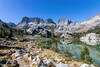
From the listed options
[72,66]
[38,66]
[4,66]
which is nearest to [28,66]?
[38,66]

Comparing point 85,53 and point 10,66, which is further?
point 85,53

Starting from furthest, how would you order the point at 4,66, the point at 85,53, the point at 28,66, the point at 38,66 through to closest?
the point at 85,53, the point at 28,66, the point at 38,66, the point at 4,66

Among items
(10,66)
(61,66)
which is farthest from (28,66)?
(61,66)

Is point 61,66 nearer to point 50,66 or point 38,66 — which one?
point 50,66

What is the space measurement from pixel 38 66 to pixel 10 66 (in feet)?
12.7

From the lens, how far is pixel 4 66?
9.80 metres

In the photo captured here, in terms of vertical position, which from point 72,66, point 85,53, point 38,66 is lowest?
point 85,53

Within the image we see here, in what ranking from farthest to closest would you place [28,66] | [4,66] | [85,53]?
[85,53] < [28,66] < [4,66]

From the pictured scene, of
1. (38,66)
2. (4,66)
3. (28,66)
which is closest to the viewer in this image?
(4,66)

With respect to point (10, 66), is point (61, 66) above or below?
below

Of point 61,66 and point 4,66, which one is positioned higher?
point 4,66

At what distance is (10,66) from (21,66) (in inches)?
62.9

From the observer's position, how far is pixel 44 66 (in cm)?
1057

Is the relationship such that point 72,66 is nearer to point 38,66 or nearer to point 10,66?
point 38,66
